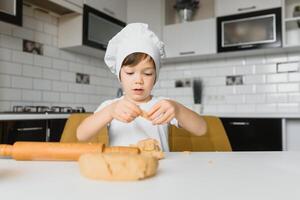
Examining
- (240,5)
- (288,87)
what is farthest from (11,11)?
(288,87)

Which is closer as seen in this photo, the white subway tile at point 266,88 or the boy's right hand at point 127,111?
the boy's right hand at point 127,111

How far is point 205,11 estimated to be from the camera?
9.49 feet

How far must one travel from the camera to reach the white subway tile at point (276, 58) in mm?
2512

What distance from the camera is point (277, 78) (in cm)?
252

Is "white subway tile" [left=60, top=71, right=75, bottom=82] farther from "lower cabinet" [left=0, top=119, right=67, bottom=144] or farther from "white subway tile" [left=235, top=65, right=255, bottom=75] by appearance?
"white subway tile" [left=235, top=65, right=255, bottom=75]

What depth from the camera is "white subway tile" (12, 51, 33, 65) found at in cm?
201

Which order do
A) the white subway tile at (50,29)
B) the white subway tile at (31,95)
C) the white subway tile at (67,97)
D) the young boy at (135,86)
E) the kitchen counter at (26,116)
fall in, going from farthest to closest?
the white subway tile at (67,97) → the white subway tile at (50,29) → the white subway tile at (31,95) → the kitchen counter at (26,116) → the young boy at (135,86)

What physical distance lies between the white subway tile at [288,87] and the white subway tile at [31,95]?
199 cm

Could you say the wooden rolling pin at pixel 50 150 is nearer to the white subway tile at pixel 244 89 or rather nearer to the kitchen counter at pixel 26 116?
the kitchen counter at pixel 26 116

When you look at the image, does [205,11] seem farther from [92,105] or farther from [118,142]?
[118,142]

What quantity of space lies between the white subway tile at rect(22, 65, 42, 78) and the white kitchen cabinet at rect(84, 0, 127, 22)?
650 mm

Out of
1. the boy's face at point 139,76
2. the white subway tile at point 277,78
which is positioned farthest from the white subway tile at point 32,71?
the white subway tile at point 277,78

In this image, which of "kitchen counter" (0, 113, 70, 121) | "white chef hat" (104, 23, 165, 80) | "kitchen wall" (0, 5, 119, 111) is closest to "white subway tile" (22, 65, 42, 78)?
"kitchen wall" (0, 5, 119, 111)

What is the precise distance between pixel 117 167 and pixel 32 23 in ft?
6.76
